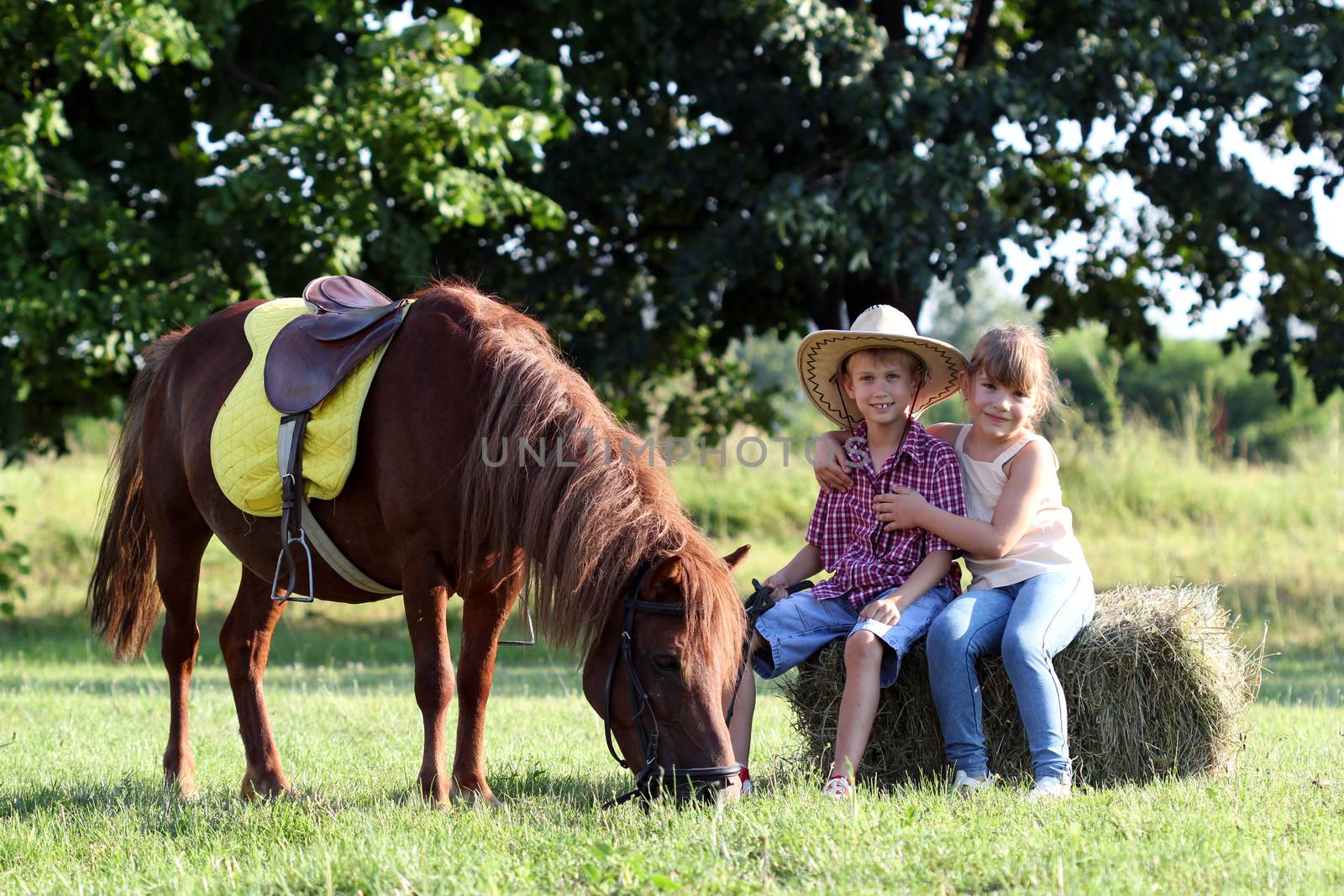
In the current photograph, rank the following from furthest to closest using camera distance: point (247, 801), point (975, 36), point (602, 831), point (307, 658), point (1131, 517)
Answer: point (1131, 517), point (975, 36), point (307, 658), point (247, 801), point (602, 831)

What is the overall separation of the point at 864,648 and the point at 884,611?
0.14 m

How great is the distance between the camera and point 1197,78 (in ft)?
30.3

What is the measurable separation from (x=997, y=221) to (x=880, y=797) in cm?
622

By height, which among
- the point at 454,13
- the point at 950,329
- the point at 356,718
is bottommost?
the point at 356,718

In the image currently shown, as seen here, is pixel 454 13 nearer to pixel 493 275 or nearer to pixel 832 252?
pixel 493 275

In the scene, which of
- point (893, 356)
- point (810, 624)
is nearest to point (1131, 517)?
point (893, 356)

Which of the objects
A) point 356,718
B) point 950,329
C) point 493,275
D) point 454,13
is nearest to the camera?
point 356,718

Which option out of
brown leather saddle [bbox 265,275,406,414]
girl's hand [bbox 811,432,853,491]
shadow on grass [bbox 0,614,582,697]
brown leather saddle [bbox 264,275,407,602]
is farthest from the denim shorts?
shadow on grass [bbox 0,614,582,697]

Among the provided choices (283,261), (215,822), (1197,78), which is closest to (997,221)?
(1197,78)

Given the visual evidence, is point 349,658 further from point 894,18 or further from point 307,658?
point 894,18

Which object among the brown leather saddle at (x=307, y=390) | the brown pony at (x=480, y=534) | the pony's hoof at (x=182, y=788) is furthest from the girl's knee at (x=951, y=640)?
the pony's hoof at (x=182, y=788)

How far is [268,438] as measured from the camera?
4059mm

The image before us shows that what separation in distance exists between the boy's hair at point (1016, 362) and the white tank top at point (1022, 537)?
0.17 meters

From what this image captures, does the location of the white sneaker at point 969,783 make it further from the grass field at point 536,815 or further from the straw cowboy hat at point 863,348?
the straw cowboy hat at point 863,348
